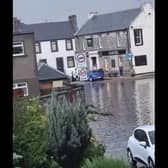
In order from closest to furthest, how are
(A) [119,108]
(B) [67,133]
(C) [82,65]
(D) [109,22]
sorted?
(B) [67,133] < (A) [119,108] < (C) [82,65] < (D) [109,22]

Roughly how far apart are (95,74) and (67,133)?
1304 cm

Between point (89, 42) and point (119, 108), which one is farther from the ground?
point (89, 42)

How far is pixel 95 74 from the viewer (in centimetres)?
1642

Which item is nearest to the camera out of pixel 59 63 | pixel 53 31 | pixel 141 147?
pixel 141 147

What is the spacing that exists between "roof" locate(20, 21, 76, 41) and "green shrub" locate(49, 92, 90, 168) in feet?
52.7

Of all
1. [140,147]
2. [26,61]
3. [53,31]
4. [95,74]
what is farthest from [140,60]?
[140,147]

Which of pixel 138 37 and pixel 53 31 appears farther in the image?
pixel 53 31

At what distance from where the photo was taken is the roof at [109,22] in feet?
56.2

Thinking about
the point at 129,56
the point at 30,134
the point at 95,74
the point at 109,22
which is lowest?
the point at 95,74

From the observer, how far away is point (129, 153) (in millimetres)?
4180

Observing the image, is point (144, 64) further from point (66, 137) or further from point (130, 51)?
point (66, 137)

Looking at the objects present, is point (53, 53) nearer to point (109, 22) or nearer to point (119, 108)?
point (109, 22)
